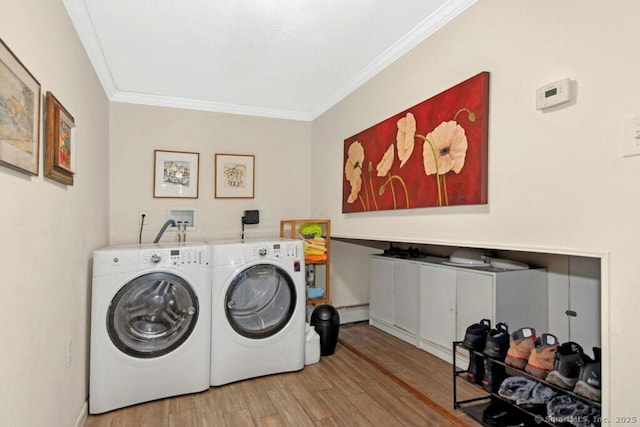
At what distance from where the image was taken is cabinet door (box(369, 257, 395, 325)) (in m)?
3.65

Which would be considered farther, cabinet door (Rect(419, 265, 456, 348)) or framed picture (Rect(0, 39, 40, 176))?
cabinet door (Rect(419, 265, 456, 348))

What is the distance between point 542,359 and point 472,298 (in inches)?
38.9

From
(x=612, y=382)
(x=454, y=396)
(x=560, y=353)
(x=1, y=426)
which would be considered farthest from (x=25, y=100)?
(x=454, y=396)

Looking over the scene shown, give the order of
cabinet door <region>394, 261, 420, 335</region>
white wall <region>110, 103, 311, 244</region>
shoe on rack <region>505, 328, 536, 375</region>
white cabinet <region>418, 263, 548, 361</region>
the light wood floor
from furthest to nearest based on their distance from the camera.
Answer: white wall <region>110, 103, 311, 244</region>, cabinet door <region>394, 261, 420, 335</region>, white cabinet <region>418, 263, 548, 361</region>, the light wood floor, shoe on rack <region>505, 328, 536, 375</region>

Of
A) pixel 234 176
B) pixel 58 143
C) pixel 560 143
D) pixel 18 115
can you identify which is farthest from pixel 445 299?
pixel 18 115

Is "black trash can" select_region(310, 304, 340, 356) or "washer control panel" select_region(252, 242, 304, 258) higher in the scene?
"washer control panel" select_region(252, 242, 304, 258)

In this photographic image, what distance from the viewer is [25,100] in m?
1.27

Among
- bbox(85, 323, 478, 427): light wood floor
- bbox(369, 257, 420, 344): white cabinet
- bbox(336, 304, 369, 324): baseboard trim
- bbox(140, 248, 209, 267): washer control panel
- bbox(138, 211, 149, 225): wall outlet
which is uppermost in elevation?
bbox(138, 211, 149, 225): wall outlet

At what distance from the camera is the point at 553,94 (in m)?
1.46

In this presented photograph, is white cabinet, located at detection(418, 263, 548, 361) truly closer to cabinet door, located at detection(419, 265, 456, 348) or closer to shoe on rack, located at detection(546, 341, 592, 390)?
cabinet door, located at detection(419, 265, 456, 348)

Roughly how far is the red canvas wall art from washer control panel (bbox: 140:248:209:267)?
1335 mm

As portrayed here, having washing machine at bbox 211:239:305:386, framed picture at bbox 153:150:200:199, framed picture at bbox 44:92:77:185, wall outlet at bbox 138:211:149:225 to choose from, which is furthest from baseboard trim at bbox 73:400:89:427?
framed picture at bbox 153:150:200:199

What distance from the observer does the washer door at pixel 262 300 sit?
2719 mm

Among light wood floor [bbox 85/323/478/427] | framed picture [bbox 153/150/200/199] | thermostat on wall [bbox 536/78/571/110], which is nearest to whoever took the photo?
thermostat on wall [bbox 536/78/571/110]
